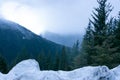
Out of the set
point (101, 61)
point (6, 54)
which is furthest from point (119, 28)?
point (6, 54)

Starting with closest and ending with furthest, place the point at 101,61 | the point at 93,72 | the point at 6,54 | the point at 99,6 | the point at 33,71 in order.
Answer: the point at 93,72 → the point at 33,71 → the point at 101,61 → the point at 99,6 → the point at 6,54

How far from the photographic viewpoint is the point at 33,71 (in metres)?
11.3

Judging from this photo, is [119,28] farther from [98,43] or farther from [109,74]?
[109,74]

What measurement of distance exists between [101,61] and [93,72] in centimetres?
1583

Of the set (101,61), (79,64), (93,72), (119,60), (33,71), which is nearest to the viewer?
(93,72)

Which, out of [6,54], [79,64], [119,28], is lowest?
[6,54]

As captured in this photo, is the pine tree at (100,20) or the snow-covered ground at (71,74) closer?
the snow-covered ground at (71,74)

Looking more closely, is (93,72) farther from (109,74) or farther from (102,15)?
(102,15)

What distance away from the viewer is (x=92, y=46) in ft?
97.1

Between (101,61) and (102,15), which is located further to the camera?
(102,15)

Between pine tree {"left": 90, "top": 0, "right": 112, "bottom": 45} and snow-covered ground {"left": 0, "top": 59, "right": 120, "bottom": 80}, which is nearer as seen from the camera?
snow-covered ground {"left": 0, "top": 59, "right": 120, "bottom": 80}

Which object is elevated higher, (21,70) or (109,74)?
(109,74)

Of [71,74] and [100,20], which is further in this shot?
[100,20]

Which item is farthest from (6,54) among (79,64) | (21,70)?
(21,70)
